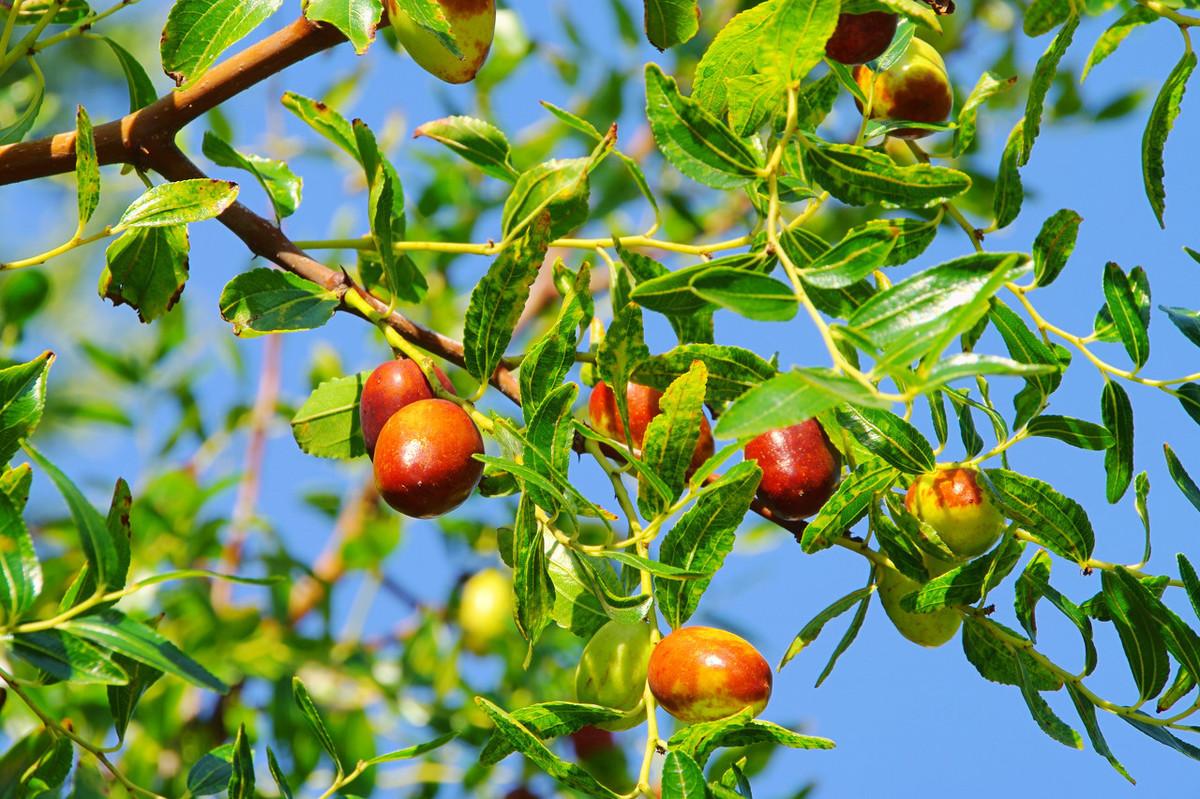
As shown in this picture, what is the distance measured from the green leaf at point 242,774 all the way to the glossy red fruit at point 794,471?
519 mm

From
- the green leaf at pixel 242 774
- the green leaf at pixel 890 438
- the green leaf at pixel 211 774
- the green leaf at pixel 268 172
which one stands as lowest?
the green leaf at pixel 211 774

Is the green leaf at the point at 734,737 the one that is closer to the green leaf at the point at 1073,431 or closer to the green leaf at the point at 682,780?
the green leaf at the point at 682,780

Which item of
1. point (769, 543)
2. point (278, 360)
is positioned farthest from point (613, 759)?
point (278, 360)

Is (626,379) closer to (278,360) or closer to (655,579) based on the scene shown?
(655,579)

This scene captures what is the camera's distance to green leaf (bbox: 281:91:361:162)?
1.46 meters

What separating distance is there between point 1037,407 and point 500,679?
1690mm

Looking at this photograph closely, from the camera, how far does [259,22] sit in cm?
123

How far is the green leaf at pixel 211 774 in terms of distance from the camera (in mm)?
1313

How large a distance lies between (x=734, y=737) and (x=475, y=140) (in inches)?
29.3

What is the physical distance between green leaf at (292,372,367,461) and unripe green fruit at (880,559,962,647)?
1.90 ft

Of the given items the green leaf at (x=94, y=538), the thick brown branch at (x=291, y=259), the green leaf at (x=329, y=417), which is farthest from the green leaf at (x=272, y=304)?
the green leaf at (x=94, y=538)

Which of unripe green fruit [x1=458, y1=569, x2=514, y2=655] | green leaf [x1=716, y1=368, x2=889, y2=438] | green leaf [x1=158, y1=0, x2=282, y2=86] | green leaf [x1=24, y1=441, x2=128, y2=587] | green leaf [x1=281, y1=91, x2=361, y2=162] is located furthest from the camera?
unripe green fruit [x1=458, y1=569, x2=514, y2=655]

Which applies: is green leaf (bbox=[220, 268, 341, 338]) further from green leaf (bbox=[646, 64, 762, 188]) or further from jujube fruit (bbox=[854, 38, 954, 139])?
jujube fruit (bbox=[854, 38, 954, 139])

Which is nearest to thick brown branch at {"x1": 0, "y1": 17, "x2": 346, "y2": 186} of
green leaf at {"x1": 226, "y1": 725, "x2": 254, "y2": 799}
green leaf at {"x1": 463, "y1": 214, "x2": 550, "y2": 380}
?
green leaf at {"x1": 463, "y1": 214, "x2": 550, "y2": 380}
